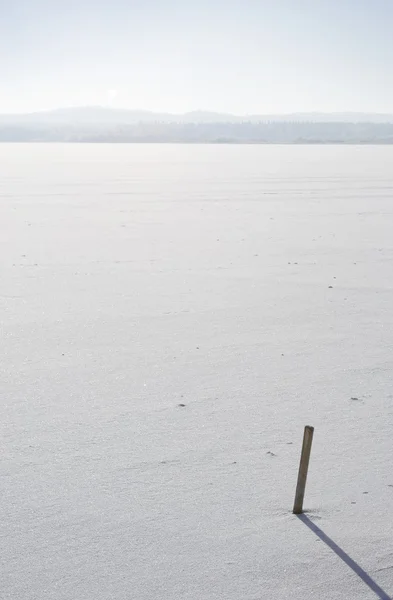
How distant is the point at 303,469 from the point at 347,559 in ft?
1.28

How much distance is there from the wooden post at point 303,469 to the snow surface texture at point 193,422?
6 centimetres

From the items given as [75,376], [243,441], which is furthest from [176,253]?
[243,441]

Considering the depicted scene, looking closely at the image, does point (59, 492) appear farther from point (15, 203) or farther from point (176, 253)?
point (15, 203)

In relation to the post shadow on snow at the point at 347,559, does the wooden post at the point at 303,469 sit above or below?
above

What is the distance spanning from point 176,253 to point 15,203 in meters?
8.14

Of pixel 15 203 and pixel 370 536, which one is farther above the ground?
pixel 15 203

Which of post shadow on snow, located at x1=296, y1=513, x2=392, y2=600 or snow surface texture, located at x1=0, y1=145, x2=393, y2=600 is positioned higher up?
snow surface texture, located at x1=0, y1=145, x2=393, y2=600

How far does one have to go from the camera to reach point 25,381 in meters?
4.99

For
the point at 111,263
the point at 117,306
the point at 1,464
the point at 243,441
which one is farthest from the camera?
the point at 111,263

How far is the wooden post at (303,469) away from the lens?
2895 millimetres

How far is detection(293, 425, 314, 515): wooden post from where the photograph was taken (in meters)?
2.89

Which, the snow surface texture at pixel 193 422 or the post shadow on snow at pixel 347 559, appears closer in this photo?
the post shadow on snow at pixel 347 559

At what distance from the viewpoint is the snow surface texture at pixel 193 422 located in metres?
2.89

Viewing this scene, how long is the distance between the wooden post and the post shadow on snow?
0.05 metres
